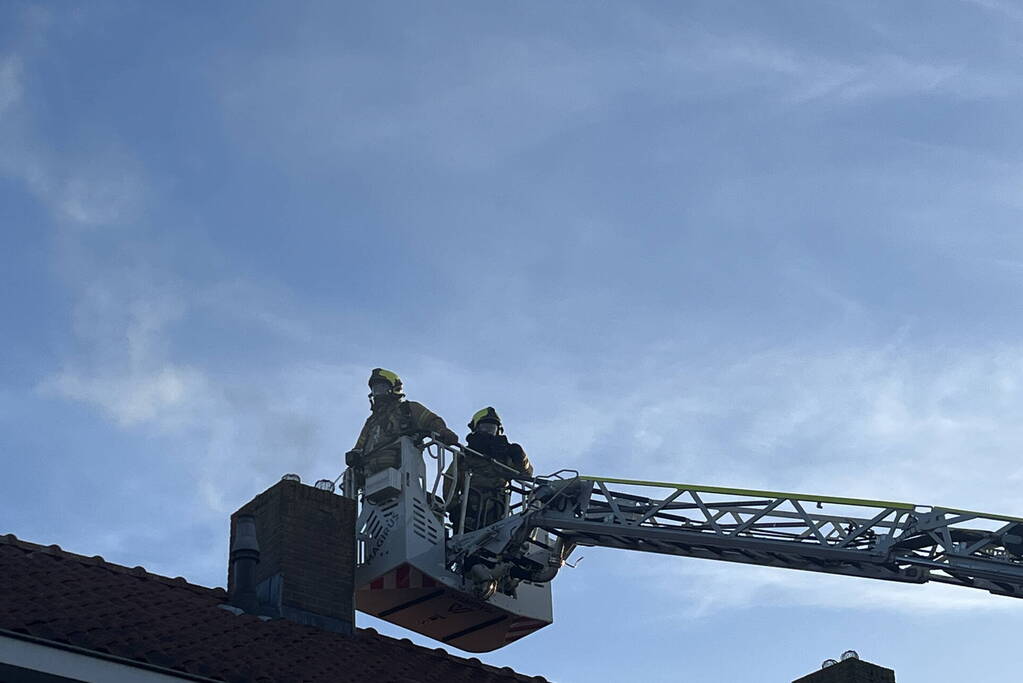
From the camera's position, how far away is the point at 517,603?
21.0 metres

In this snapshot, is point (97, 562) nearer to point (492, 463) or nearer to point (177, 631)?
point (177, 631)

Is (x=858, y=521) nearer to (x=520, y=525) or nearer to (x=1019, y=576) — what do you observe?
(x=1019, y=576)

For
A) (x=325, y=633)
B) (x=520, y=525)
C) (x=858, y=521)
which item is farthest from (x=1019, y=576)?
(x=325, y=633)

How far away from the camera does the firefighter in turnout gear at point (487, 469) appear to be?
21.1 meters

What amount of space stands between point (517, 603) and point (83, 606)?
928 cm

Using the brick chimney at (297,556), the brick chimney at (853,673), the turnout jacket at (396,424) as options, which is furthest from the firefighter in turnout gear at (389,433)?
the brick chimney at (853,673)

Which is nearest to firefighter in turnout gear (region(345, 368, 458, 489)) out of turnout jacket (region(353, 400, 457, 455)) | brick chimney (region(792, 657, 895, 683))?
turnout jacket (region(353, 400, 457, 455))

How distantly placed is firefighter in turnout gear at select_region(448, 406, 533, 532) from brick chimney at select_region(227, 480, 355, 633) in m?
4.37

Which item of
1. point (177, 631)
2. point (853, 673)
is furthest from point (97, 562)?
point (853, 673)

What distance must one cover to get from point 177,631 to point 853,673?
7.23 m

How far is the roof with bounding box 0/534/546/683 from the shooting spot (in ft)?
38.7

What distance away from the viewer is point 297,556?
16062mm

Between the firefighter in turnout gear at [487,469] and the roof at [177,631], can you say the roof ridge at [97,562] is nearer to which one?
the roof at [177,631]

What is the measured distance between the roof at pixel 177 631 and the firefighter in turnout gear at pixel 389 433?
4731 millimetres
